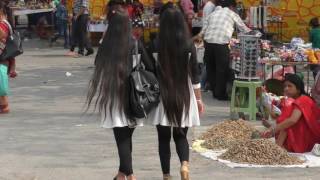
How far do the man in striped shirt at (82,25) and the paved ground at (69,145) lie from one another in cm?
532

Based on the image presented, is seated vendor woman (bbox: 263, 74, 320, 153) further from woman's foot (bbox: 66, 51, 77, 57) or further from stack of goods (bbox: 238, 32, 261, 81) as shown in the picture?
woman's foot (bbox: 66, 51, 77, 57)

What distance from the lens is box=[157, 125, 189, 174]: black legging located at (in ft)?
21.2

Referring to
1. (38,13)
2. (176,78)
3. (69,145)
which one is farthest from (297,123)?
(38,13)

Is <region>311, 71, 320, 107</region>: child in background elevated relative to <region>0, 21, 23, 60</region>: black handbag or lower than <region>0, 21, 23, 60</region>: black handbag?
lower

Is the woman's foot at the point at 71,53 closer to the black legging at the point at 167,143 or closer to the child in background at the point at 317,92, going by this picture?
the child in background at the point at 317,92

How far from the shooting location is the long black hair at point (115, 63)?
20.2ft

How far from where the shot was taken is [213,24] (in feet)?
39.8

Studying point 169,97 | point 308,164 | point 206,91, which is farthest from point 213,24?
point 169,97

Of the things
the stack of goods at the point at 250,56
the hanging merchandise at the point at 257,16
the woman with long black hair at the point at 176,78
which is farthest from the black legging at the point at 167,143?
the hanging merchandise at the point at 257,16

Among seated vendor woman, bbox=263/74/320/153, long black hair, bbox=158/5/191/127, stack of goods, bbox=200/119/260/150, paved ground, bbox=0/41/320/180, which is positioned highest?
long black hair, bbox=158/5/191/127

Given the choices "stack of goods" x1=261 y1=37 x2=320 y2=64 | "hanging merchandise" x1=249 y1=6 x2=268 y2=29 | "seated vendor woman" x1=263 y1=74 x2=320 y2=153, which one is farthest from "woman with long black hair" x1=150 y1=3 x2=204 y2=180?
"hanging merchandise" x1=249 y1=6 x2=268 y2=29

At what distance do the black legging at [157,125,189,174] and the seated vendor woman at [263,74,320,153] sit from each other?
1.78m

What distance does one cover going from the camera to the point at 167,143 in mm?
6578

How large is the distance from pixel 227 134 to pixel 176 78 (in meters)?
2.56
